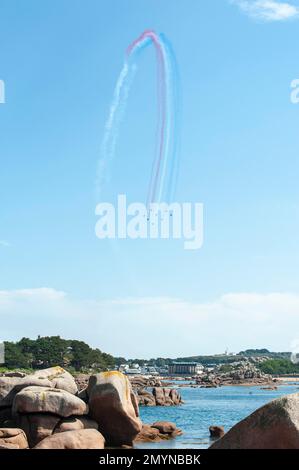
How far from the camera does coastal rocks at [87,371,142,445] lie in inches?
1147

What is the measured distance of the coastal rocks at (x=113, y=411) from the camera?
2914 centimetres

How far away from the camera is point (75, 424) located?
27891 millimetres

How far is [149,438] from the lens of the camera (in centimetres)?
3322

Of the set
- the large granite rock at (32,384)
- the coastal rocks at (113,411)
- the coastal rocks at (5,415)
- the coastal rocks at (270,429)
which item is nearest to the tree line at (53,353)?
the large granite rock at (32,384)

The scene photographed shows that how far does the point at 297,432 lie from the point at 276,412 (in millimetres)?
618

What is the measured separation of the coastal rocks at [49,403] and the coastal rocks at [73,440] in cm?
296

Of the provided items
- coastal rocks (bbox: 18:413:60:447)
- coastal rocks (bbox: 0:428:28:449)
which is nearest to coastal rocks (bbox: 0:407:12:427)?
coastal rocks (bbox: 18:413:60:447)

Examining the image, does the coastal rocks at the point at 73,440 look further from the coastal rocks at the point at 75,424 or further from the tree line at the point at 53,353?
the tree line at the point at 53,353
